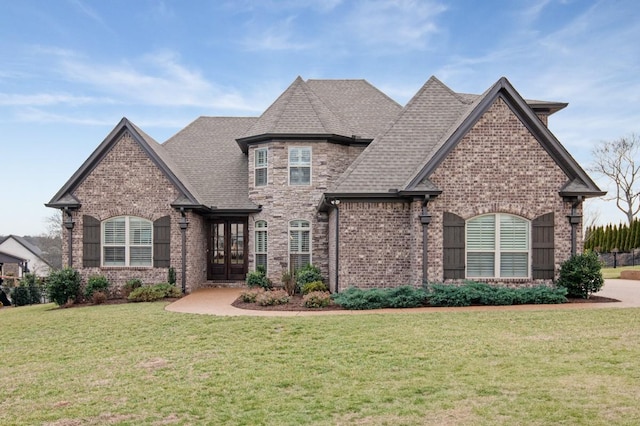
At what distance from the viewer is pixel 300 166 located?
19766 millimetres

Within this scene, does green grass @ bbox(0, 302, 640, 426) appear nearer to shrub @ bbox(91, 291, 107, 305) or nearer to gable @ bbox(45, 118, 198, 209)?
shrub @ bbox(91, 291, 107, 305)

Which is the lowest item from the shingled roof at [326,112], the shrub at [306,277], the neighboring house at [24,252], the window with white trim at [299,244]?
the neighboring house at [24,252]

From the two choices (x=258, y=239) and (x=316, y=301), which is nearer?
(x=316, y=301)

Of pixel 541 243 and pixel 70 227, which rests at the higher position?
pixel 70 227

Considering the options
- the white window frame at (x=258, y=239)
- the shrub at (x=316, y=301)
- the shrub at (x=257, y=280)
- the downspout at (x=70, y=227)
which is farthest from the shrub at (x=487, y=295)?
the downspout at (x=70, y=227)

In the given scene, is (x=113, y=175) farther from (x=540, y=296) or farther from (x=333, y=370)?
(x=540, y=296)

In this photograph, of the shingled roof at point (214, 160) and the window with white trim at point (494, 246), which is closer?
the window with white trim at point (494, 246)

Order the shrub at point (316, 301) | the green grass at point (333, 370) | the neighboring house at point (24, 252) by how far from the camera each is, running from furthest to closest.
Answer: the neighboring house at point (24, 252)
the shrub at point (316, 301)
the green grass at point (333, 370)

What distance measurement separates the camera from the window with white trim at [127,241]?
18484mm

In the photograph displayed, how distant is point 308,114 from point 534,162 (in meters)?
8.39

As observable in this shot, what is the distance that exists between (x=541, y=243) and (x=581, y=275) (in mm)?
1310

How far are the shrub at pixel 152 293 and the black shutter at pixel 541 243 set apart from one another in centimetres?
1102

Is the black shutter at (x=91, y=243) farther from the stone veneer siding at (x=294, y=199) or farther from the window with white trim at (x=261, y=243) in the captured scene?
the stone veneer siding at (x=294, y=199)

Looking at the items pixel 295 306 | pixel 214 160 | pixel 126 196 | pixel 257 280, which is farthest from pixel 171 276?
pixel 214 160
